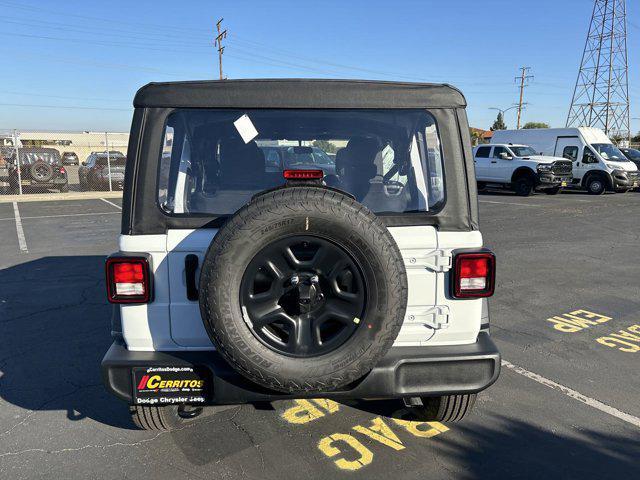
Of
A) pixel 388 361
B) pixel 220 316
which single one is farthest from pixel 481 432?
pixel 220 316

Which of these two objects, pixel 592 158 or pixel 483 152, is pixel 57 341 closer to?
pixel 483 152

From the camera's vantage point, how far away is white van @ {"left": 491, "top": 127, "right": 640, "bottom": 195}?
18156mm

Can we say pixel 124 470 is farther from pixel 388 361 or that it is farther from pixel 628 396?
pixel 628 396

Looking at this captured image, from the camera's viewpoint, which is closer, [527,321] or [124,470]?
[124,470]

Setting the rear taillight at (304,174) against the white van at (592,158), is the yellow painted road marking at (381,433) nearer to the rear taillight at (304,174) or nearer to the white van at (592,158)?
the rear taillight at (304,174)

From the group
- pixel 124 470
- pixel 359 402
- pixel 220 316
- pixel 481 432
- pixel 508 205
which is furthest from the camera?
pixel 508 205

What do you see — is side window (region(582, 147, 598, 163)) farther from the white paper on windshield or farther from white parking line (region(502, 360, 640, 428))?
the white paper on windshield

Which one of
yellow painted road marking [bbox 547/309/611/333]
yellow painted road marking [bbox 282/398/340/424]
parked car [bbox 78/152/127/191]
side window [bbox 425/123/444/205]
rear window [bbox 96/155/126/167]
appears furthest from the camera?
rear window [bbox 96/155/126/167]

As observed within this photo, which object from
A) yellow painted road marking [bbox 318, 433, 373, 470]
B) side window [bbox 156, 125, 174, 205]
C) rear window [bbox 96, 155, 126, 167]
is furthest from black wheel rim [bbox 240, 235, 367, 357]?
rear window [bbox 96, 155, 126, 167]

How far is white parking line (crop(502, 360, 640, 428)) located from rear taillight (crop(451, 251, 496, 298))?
1524mm

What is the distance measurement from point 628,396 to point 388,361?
2159 mm

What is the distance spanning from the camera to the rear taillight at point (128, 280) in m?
2.35

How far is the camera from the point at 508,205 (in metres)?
15.2

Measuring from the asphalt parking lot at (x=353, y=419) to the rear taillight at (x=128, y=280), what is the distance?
0.99 m
